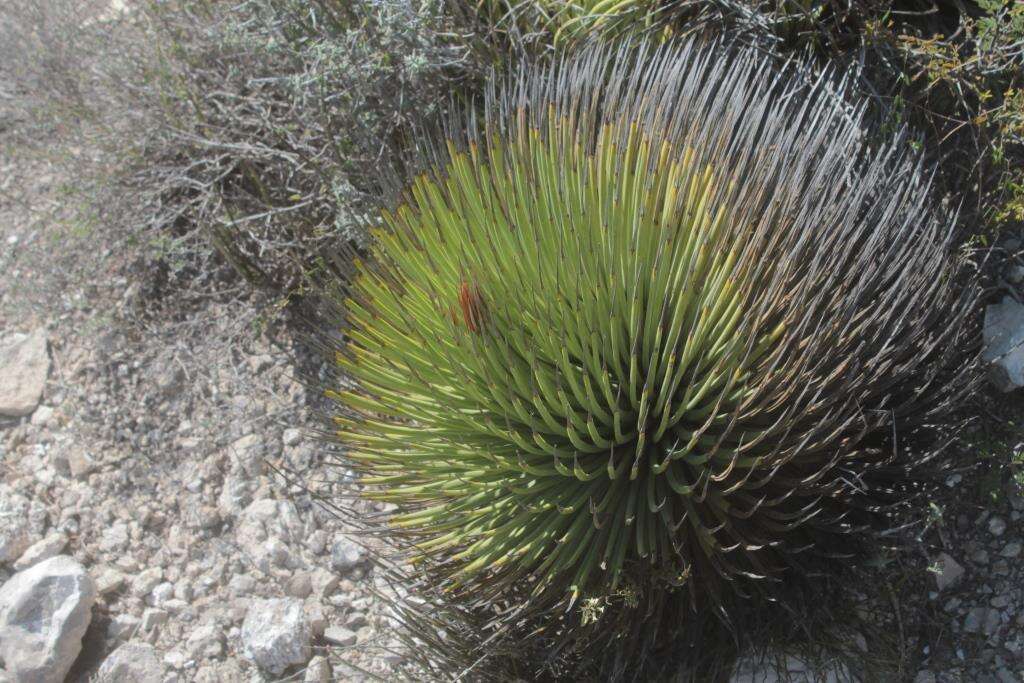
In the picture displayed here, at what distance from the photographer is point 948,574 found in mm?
2854

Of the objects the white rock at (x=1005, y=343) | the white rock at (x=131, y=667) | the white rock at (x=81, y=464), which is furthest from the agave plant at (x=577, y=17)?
the white rock at (x=131, y=667)

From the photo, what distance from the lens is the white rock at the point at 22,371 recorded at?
4.09 m

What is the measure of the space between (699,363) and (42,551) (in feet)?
8.74

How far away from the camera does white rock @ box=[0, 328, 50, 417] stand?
4094 millimetres

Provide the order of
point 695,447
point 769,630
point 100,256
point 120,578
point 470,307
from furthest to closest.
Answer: point 100,256 < point 120,578 < point 769,630 < point 695,447 < point 470,307

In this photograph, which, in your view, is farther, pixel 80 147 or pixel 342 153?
pixel 80 147

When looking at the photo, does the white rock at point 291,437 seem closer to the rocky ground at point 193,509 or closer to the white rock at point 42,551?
the rocky ground at point 193,509

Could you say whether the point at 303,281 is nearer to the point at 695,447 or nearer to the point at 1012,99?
the point at 695,447

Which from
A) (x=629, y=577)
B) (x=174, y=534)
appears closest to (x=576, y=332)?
(x=629, y=577)

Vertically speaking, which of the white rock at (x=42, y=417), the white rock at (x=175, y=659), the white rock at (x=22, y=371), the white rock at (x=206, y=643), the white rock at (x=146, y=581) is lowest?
the white rock at (x=175, y=659)

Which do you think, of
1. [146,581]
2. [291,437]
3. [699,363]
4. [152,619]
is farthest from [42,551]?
[699,363]

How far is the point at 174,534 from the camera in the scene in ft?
12.3

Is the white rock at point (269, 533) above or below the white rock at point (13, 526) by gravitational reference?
below

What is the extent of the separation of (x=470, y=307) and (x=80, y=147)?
3157 mm
